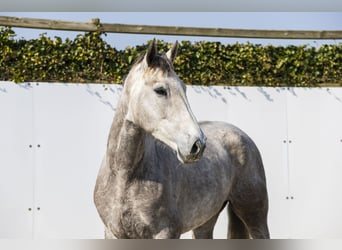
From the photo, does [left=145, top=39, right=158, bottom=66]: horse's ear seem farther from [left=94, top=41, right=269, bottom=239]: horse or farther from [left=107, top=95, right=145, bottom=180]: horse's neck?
[left=107, top=95, right=145, bottom=180]: horse's neck

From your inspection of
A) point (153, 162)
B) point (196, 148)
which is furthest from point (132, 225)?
point (196, 148)

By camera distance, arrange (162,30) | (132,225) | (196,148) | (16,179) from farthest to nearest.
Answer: (162,30) < (16,179) < (132,225) < (196,148)

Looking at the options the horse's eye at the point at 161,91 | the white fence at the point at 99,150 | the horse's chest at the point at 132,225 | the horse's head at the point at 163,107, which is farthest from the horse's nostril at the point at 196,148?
the white fence at the point at 99,150

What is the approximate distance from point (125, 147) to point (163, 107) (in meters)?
0.26

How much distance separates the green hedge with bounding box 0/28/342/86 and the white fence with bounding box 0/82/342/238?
9 cm

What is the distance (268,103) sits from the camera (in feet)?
14.8

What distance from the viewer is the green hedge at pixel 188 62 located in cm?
433

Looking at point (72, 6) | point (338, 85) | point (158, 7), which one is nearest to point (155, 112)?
point (158, 7)

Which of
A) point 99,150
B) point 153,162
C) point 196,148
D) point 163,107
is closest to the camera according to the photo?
Answer: point 196,148

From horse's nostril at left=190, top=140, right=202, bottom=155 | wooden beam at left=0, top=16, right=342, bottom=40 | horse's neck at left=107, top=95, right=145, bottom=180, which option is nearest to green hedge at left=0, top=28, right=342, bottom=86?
wooden beam at left=0, top=16, right=342, bottom=40

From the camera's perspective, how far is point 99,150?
4.31 meters

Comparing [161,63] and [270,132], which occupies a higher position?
[161,63]

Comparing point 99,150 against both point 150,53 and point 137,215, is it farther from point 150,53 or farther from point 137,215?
point 150,53

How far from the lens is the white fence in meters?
4.22
